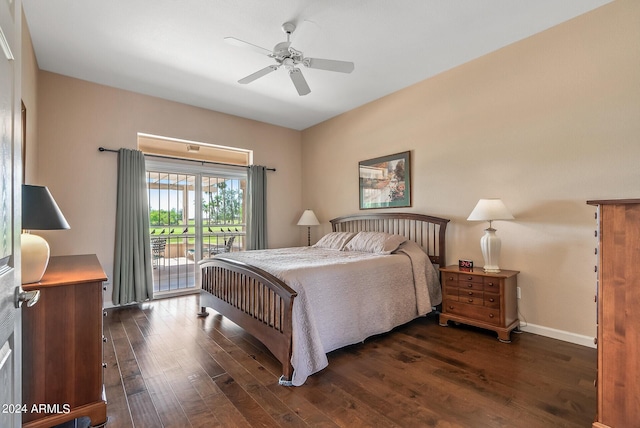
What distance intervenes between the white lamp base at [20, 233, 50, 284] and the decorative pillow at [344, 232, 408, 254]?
9.74ft

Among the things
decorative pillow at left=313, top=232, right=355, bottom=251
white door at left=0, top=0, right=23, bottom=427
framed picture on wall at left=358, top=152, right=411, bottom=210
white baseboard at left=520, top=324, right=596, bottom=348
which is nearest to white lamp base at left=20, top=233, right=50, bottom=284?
white door at left=0, top=0, right=23, bottom=427

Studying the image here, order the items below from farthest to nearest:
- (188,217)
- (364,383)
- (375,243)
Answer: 1. (188,217)
2. (375,243)
3. (364,383)

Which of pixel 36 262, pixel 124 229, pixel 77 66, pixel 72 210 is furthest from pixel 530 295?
pixel 77 66

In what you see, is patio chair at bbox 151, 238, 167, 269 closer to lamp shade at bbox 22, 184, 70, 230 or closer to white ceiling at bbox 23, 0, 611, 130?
white ceiling at bbox 23, 0, 611, 130

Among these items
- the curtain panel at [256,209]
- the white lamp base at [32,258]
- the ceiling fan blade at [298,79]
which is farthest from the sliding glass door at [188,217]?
the white lamp base at [32,258]

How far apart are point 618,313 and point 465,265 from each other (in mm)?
1806

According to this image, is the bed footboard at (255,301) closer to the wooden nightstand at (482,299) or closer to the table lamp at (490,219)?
the wooden nightstand at (482,299)

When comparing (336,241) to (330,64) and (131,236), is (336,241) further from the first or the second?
(131,236)

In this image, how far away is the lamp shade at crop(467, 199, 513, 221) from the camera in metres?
2.93

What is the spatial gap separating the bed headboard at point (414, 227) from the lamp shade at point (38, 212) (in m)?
3.51

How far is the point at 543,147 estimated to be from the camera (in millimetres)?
2945

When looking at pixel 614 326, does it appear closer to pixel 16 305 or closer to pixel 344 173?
pixel 16 305

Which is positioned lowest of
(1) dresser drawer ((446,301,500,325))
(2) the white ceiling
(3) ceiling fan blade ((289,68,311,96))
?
(1) dresser drawer ((446,301,500,325))

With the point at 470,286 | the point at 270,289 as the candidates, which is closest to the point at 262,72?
the point at 270,289
